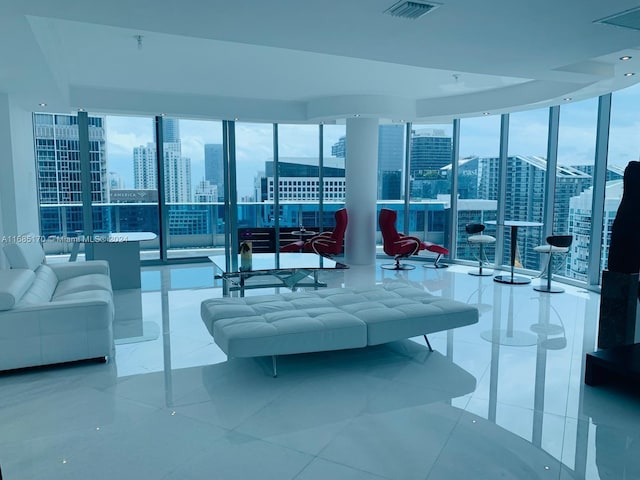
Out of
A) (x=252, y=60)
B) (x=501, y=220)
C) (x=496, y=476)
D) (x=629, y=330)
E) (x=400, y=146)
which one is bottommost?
(x=496, y=476)

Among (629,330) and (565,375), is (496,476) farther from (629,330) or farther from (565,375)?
(629,330)

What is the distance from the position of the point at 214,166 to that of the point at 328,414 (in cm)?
680

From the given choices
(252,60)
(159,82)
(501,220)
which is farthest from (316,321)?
(501,220)

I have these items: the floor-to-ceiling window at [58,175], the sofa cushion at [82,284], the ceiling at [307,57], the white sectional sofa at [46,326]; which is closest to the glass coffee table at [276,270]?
the sofa cushion at [82,284]

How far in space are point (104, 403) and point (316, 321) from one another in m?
1.45

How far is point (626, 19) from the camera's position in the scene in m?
3.27

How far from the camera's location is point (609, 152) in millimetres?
6340

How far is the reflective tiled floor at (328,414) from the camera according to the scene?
232 cm

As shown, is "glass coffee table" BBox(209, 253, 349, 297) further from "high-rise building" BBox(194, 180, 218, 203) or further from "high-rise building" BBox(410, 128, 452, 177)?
"high-rise building" BBox(410, 128, 452, 177)

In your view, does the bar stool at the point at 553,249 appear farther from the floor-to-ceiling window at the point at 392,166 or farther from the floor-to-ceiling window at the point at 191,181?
the floor-to-ceiling window at the point at 191,181

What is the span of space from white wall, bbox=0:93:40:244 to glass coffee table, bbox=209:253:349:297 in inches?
94.9

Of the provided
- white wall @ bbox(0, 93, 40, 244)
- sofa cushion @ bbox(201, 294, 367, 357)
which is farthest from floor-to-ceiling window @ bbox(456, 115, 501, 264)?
white wall @ bbox(0, 93, 40, 244)

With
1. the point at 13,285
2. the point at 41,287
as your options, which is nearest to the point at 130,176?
the point at 41,287

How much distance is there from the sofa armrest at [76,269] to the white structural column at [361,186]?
425 centimetres
